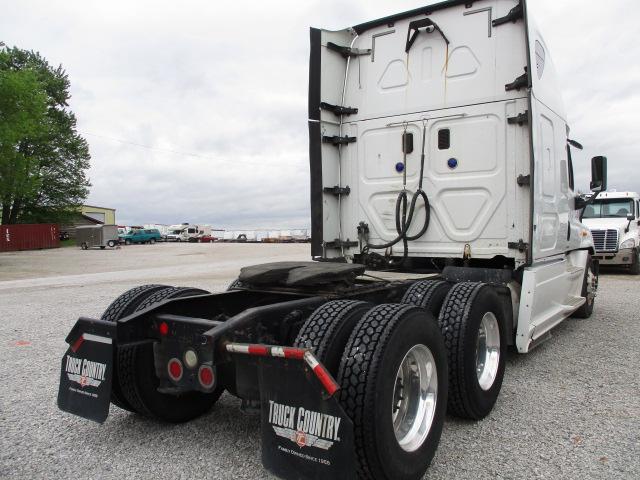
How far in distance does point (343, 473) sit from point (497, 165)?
3.70 meters

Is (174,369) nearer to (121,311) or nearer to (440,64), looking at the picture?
(121,311)

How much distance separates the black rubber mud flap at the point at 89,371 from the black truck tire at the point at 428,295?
2.13 metres

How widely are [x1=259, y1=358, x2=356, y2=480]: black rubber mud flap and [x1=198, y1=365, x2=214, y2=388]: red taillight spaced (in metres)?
0.38

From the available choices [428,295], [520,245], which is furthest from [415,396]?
[520,245]

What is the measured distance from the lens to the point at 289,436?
2420 millimetres

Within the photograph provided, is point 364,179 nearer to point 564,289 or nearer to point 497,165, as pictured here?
point 497,165

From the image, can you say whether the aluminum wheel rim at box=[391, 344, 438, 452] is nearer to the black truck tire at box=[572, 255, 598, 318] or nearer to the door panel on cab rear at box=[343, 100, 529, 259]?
the door panel on cab rear at box=[343, 100, 529, 259]

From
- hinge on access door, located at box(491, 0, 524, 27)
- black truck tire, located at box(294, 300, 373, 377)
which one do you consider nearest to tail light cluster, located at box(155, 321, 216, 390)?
black truck tire, located at box(294, 300, 373, 377)

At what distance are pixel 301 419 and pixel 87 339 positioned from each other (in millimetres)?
1567

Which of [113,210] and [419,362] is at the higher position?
[113,210]

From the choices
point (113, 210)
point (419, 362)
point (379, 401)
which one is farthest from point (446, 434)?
point (113, 210)

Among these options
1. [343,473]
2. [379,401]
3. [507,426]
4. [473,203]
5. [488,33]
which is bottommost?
[507,426]

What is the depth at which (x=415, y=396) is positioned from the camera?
3025 mm

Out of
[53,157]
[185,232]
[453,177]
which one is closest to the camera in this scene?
[453,177]
